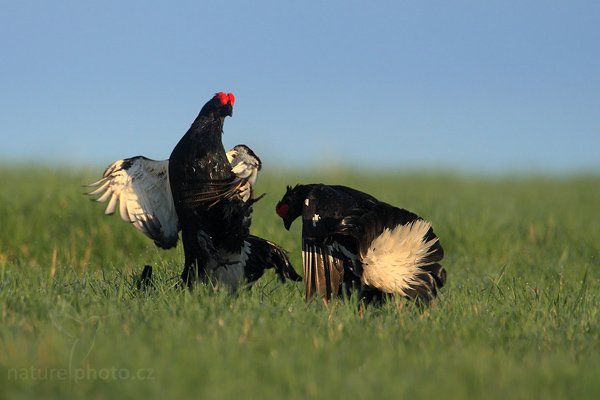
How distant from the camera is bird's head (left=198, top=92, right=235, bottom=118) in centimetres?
652

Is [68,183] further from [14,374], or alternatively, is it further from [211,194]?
[14,374]

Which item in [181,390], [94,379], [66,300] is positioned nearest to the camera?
[181,390]

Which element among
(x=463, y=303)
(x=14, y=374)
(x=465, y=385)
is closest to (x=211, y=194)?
(x=463, y=303)

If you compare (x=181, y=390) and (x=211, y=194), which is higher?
(x=211, y=194)

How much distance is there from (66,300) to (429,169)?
19142 mm

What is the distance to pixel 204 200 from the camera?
20.7 feet

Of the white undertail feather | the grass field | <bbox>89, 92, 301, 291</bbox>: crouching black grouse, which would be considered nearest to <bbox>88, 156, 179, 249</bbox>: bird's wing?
<bbox>89, 92, 301, 291</bbox>: crouching black grouse

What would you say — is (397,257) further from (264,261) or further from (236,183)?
(236,183)

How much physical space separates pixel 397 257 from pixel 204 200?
1711 mm

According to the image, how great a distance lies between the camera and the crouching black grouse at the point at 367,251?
5898 mm

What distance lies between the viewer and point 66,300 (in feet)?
18.0

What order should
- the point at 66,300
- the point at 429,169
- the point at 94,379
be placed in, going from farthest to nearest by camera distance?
the point at 429,169 → the point at 66,300 → the point at 94,379

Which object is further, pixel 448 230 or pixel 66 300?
pixel 448 230

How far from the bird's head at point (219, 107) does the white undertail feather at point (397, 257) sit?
71.8 inches
